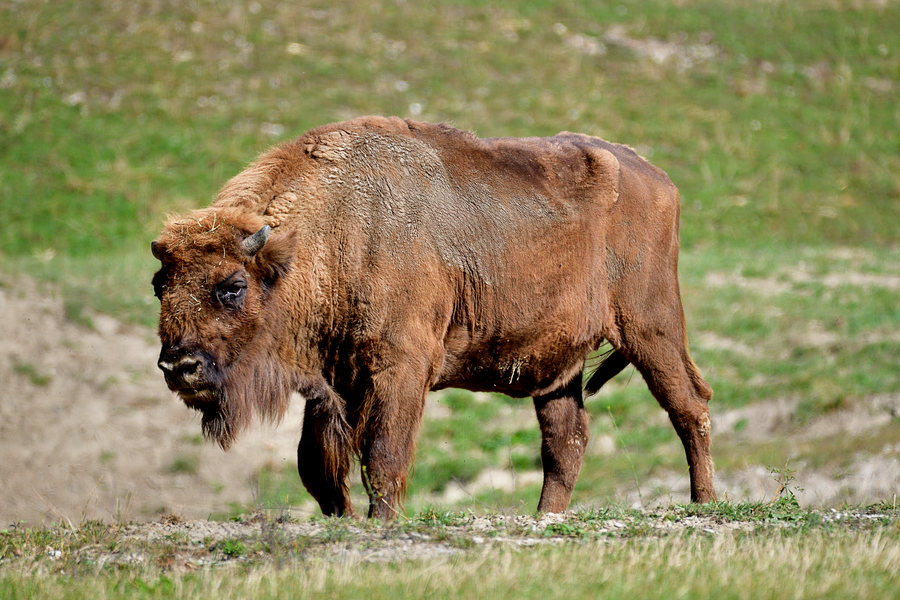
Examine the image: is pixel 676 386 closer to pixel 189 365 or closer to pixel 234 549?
pixel 189 365

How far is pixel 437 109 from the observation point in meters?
23.9

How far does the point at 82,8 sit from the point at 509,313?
2194cm

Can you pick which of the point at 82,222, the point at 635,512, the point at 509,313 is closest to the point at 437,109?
the point at 82,222

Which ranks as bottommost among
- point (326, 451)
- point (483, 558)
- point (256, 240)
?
point (326, 451)

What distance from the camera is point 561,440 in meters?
8.53

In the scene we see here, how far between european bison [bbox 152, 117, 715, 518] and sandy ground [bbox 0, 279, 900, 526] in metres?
2.43

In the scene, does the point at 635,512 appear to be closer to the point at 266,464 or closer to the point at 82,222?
the point at 266,464

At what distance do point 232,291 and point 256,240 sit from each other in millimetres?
358

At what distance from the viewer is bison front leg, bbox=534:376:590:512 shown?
330 inches

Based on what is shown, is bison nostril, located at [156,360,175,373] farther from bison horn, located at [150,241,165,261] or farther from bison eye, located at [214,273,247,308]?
bison horn, located at [150,241,165,261]

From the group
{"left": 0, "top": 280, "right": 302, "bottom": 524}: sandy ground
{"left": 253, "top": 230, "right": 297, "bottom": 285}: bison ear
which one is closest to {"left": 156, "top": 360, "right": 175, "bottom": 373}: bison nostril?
{"left": 253, "top": 230, "right": 297, "bottom": 285}: bison ear

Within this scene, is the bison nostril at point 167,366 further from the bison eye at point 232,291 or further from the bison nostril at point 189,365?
the bison eye at point 232,291

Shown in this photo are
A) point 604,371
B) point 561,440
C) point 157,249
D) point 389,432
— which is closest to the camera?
point 157,249

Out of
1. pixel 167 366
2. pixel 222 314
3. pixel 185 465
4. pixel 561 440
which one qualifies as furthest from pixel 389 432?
pixel 185 465
